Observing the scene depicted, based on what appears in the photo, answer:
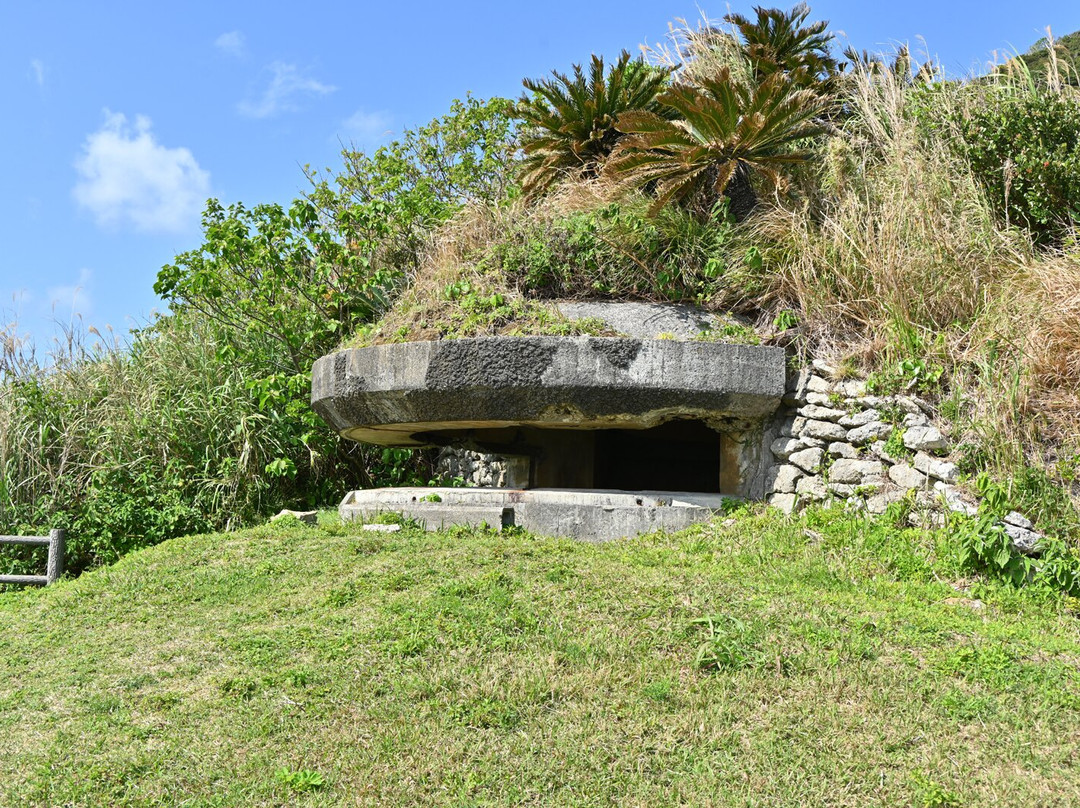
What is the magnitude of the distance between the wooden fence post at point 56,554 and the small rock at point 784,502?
21.0ft

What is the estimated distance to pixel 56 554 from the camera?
8.97 metres

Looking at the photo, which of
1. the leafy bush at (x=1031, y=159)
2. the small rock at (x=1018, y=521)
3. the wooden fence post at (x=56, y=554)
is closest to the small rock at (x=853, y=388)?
the small rock at (x=1018, y=521)

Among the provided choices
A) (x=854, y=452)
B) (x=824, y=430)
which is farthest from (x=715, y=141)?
(x=854, y=452)

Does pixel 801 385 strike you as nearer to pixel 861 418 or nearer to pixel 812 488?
pixel 861 418

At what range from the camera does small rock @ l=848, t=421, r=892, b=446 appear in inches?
263

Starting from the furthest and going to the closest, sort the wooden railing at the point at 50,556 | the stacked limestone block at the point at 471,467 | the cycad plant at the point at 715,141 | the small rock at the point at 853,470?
the stacked limestone block at the point at 471,467 → the wooden railing at the point at 50,556 → the cycad plant at the point at 715,141 → the small rock at the point at 853,470

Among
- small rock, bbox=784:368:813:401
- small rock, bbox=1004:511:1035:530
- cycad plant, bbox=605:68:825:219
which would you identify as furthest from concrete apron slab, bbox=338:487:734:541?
cycad plant, bbox=605:68:825:219

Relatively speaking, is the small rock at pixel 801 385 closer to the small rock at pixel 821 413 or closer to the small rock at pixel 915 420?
the small rock at pixel 821 413

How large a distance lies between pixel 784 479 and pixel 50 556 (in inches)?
259

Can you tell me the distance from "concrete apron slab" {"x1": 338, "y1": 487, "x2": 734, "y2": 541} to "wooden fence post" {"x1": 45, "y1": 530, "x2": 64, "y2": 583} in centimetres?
315

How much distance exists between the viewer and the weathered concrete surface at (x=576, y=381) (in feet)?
22.5

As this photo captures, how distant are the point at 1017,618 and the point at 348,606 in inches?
145

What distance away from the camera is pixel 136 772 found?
3898 millimetres

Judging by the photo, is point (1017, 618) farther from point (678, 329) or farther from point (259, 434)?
point (259, 434)
